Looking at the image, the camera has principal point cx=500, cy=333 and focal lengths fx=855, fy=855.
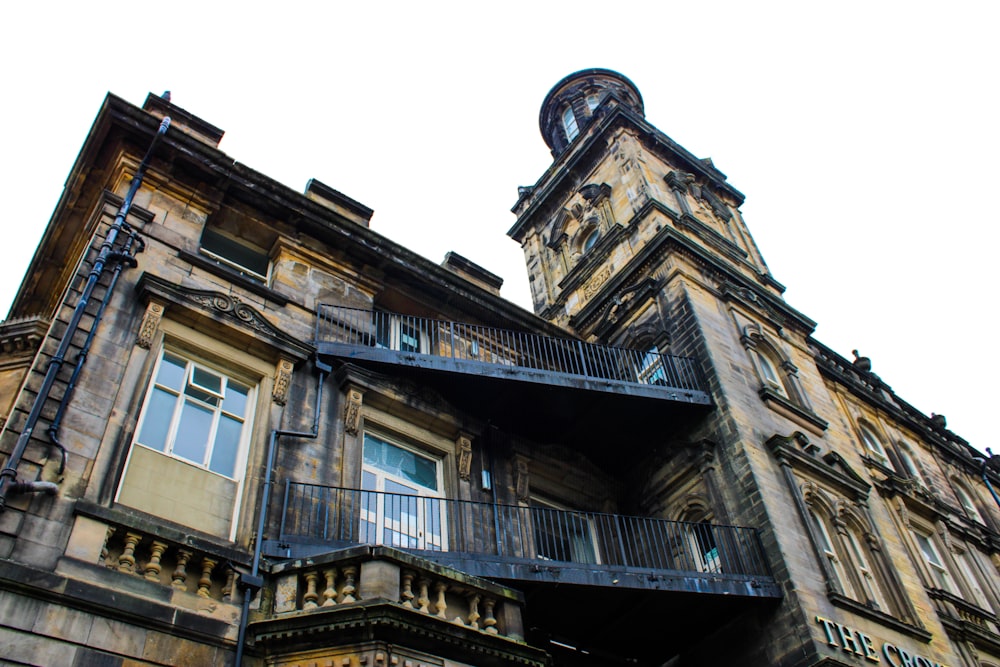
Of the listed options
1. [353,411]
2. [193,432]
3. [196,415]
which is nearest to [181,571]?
[193,432]

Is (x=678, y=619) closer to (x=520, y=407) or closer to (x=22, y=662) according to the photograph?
(x=520, y=407)

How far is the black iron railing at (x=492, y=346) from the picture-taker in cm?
1362

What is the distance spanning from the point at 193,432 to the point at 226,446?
44cm

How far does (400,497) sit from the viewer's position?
444 inches

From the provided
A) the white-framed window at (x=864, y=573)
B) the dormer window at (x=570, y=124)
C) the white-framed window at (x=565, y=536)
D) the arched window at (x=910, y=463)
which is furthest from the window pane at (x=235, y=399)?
the dormer window at (x=570, y=124)

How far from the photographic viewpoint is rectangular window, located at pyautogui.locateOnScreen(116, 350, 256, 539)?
31.5ft

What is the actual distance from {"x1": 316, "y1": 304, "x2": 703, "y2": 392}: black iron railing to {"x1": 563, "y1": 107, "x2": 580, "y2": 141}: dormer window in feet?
44.9

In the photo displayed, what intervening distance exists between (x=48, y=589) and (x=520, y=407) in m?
8.05

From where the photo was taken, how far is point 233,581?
8.98 m

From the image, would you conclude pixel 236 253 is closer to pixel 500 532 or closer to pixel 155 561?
pixel 500 532

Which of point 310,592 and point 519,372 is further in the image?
point 519,372

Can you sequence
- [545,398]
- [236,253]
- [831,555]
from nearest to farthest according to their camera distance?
[236,253] < [831,555] < [545,398]

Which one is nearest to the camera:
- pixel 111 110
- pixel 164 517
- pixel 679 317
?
pixel 164 517

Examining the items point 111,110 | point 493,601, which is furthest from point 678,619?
point 111,110
